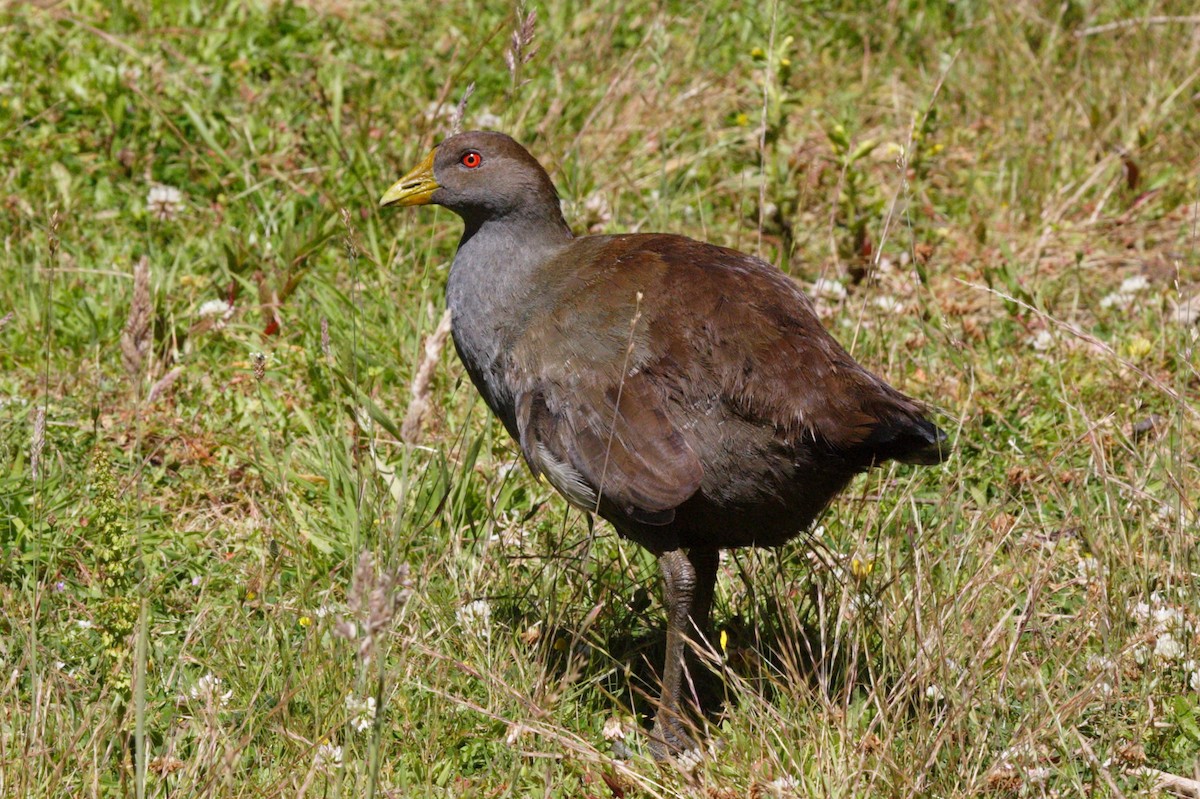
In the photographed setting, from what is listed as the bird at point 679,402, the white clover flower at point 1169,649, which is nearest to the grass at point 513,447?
the white clover flower at point 1169,649

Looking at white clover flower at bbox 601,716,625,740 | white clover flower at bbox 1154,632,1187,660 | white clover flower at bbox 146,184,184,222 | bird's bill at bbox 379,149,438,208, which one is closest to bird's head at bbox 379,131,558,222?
bird's bill at bbox 379,149,438,208

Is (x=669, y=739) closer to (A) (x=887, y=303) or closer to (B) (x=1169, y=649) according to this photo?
(B) (x=1169, y=649)

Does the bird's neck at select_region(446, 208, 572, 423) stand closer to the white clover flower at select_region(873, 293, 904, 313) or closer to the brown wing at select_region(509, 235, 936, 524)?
the brown wing at select_region(509, 235, 936, 524)

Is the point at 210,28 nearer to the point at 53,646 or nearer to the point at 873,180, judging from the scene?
the point at 873,180

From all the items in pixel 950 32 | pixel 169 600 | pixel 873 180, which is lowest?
pixel 169 600

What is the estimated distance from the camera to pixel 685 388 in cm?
347

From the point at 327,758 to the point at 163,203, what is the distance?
3.10m

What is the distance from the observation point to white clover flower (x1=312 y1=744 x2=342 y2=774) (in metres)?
3.08

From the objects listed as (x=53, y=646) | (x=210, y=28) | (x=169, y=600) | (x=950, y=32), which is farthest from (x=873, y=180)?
(x=53, y=646)

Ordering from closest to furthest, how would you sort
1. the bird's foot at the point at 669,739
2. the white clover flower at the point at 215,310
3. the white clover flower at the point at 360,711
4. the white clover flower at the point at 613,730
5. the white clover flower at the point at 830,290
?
the white clover flower at the point at 360,711
the bird's foot at the point at 669,739
the white clover flower at the point at 613,730
the white clover flower at the point at 215,310
the white clover flower at the point at 830,290

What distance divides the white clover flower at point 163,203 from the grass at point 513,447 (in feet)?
0.13

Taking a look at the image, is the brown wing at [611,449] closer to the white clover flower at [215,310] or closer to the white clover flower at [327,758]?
the white clover flower at [327,758]

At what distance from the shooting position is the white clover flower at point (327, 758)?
3083mm

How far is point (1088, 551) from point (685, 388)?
1.34 meters
